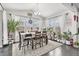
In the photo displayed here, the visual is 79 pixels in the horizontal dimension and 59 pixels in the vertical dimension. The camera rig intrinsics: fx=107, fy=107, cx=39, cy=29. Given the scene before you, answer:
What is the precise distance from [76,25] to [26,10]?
3.29ft

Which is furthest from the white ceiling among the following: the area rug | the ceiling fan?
the area rug

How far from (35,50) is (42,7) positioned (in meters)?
0.84

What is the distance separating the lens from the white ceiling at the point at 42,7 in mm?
2025

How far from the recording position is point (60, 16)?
2.08 metres

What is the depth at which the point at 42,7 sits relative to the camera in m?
2.08

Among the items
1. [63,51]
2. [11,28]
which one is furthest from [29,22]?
[63,51]

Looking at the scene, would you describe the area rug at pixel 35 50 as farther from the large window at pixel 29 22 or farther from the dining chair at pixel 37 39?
the large window at pixel 29 22

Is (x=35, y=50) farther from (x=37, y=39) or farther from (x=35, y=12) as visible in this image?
(x=35, y=12)

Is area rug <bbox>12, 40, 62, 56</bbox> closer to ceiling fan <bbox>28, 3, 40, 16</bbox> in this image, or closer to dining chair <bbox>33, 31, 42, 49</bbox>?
dining chair <bbox>33, 31, 42, 49</bbox>

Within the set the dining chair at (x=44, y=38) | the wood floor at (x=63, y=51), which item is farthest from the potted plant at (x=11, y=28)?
the dining chair at (x=44, y=38)

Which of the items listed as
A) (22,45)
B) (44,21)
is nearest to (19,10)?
(44,21)

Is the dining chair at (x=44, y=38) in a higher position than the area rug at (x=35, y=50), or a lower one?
higher

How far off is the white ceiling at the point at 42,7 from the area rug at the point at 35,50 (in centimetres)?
59

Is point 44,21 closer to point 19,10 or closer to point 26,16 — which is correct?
point 26,16
